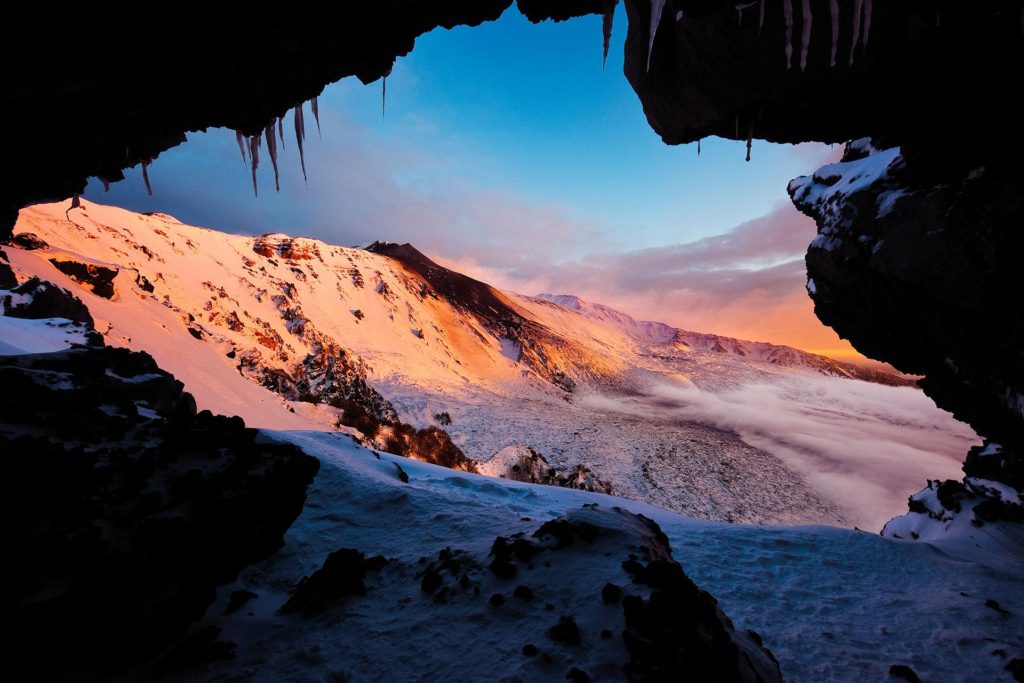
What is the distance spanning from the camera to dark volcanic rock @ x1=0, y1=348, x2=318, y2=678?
2463 mm

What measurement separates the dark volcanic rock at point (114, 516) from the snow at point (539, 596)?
633mm

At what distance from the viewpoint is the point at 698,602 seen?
295 centimetres

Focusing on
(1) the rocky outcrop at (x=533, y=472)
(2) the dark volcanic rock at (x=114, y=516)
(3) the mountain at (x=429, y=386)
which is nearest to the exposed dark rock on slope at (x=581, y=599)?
(2) the dark volcanic rock at (x=114, y=516)

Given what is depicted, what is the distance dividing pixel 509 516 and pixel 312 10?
6.64 metres

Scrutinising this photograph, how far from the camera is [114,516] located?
3.03 metres

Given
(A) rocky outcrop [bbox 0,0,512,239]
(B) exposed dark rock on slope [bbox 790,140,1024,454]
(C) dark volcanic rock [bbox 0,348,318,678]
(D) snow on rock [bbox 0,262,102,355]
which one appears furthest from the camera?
(D) snow on rock [bbox 0,262,102,355]

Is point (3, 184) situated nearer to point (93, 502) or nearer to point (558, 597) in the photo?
point (93, 502)

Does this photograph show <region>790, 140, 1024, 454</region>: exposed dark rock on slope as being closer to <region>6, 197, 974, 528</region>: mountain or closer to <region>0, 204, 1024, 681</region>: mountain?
<region>0, 204, 1024, 681</region>: mountain

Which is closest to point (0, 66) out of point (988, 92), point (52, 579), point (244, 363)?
point (52, 579)

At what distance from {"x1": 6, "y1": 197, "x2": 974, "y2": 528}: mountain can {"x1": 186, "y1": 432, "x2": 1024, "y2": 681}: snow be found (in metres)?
11.2

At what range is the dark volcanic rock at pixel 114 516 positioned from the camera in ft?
8.08

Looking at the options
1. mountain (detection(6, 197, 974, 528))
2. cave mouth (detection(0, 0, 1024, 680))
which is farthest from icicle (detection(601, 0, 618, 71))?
mountain (detection(6, 197, 974, 528))

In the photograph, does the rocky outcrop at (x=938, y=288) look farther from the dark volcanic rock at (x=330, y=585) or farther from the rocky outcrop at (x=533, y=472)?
the rocky outcrop at (x=533, y=472)

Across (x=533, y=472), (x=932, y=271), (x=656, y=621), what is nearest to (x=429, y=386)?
(x=533, y=472)
